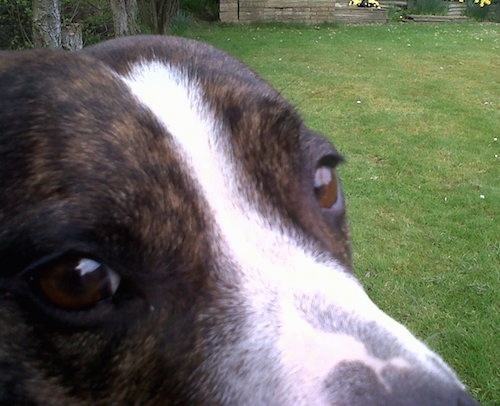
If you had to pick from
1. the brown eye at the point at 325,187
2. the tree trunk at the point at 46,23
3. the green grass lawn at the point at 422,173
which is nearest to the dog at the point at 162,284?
the brown eye at the point at 325,187

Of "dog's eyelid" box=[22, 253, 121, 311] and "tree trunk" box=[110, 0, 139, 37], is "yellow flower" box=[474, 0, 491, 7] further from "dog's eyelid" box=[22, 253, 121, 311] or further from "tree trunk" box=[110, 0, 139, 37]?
"dog's eyelid" box=[22, 253, 121, 311]

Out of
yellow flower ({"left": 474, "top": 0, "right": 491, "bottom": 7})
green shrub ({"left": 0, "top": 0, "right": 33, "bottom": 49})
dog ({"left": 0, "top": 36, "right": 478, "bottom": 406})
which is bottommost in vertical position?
yellow flower ({"left": 474, "top": 0, "right": 491, "bottom": 7})

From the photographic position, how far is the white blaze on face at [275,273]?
7.29ft

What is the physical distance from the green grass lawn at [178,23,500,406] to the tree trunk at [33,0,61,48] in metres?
3.27

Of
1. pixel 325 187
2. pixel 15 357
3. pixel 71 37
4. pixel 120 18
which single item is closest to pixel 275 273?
pixel 325 187

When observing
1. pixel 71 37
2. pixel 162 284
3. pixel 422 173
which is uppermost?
pixel 162 284

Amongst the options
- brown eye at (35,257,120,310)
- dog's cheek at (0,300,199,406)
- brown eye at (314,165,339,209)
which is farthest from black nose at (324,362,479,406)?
brown eye at (314,165,339,209)

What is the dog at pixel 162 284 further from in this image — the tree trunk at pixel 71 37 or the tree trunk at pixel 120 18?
the tree trunk at pixel 120 18

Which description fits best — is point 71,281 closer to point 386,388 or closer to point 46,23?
point 386,388

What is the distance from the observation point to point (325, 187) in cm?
315

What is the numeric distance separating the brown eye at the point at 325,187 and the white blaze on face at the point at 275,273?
45 centimetres

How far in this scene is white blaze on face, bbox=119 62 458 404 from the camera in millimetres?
2223

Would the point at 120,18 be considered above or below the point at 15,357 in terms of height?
below

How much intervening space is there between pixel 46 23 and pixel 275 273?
24.6 ft
